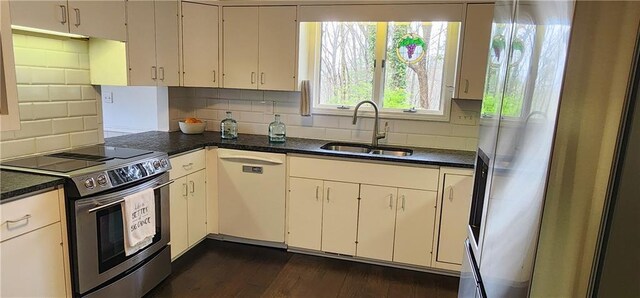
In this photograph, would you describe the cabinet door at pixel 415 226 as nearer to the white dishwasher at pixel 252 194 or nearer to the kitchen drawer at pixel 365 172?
the kitchen drawer at pixel 365 172

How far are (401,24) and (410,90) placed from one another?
0.55m

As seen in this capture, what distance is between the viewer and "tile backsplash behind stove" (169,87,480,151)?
3.29 m

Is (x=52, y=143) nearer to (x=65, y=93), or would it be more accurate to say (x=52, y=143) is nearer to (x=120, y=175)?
(x=65, y=93)

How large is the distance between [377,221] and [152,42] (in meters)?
2.13

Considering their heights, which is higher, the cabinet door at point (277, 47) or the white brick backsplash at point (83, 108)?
the cabinet door at point (277, 47)

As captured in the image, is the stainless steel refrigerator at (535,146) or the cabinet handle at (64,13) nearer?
the stainless steel refrigerator at (535,146)

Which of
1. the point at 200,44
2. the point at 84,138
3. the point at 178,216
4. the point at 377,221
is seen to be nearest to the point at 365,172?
the point at 377,221

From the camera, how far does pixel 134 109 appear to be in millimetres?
3680

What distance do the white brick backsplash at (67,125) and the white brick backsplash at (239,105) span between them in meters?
1.33

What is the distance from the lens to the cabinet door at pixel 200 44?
3.27m

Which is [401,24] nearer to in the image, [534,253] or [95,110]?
[95,110]

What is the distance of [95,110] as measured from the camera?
9.29ft

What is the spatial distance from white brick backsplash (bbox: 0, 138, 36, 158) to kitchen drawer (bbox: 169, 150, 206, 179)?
79 cm

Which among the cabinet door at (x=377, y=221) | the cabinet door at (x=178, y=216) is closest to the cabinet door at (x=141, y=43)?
the cabinet door at (x=178, y=216)
